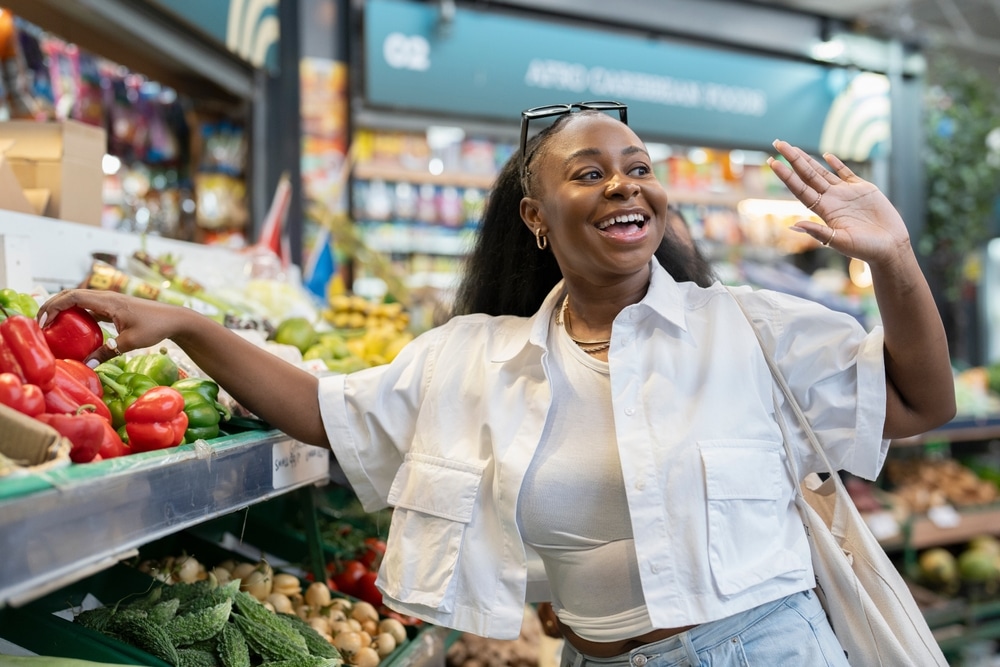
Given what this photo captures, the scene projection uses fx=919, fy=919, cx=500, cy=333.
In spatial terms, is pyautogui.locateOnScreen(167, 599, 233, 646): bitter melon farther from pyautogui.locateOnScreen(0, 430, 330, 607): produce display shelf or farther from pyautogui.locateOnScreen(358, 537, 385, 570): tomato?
pyautogui.locateOnScreen(358, 537, 385, 570): tomato

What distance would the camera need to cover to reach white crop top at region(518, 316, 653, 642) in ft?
5.62

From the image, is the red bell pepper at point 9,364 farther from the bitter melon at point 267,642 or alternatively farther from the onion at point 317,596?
the onion at point 317,596

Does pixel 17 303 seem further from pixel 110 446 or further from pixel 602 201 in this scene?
pixel 602 201

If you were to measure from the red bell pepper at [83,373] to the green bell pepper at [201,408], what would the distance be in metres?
0.16

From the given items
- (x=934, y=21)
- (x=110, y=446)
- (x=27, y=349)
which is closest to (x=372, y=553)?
(x=110, y=446)

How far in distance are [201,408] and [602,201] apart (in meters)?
0.84

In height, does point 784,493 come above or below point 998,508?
above

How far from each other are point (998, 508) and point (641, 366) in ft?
14.4

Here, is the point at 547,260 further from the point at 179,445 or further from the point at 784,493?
the point at 179,445

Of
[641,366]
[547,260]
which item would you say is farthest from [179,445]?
[547,260]

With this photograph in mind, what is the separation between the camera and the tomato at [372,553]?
2701 millimetres

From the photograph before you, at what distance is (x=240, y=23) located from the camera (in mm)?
4305

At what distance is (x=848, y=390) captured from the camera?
1.71 metres

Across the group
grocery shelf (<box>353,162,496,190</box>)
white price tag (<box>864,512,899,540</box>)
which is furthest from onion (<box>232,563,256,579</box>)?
grocery shelf (<box>353,162,496,190</box>)
